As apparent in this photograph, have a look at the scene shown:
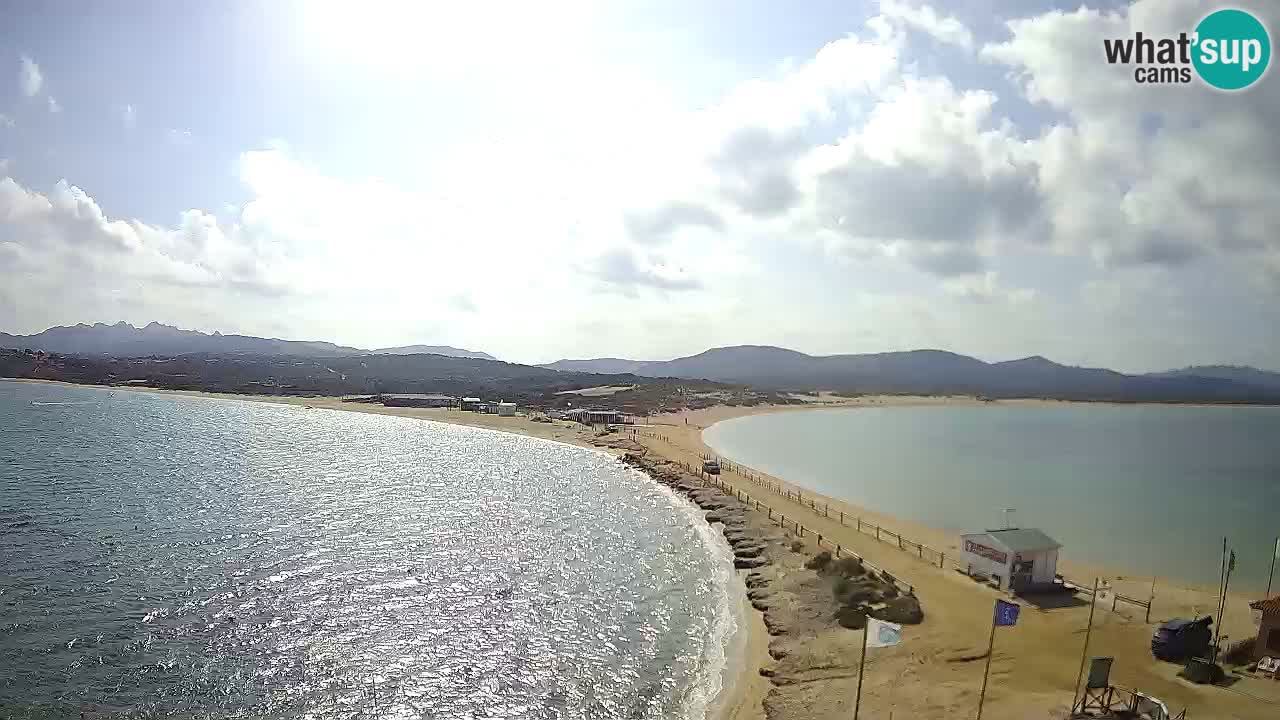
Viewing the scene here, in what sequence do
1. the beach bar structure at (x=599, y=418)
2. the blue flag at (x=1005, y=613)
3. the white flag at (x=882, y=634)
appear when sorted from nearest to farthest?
the white flag at (x=882, y=634) → the blue flag at (x=1005, y=613) → the beach bar structure at (x=599, y=418)

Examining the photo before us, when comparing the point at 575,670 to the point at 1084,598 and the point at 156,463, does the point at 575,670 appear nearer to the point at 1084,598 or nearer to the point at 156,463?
the point at 1084,598

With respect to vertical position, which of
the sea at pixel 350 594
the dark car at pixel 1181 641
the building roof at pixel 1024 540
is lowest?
the sea at pixel 350 594

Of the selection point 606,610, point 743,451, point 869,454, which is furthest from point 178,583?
point 869,454

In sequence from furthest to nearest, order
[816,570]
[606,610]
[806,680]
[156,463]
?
[156,463] < [816,570] < [606,610] < [806,680]

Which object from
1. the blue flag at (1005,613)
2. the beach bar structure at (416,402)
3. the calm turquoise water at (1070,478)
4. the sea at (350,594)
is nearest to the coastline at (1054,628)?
the blue flag at (1005,613)

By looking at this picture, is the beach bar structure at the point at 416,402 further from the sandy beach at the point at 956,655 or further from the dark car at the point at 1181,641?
the dark car at the point at 1181,641

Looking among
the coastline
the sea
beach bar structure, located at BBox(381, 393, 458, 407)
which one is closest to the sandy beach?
the coastline

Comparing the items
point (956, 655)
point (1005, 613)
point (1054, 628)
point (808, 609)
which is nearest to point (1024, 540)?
point (1054, 628)

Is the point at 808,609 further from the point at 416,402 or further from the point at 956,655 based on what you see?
the point at 416,402
